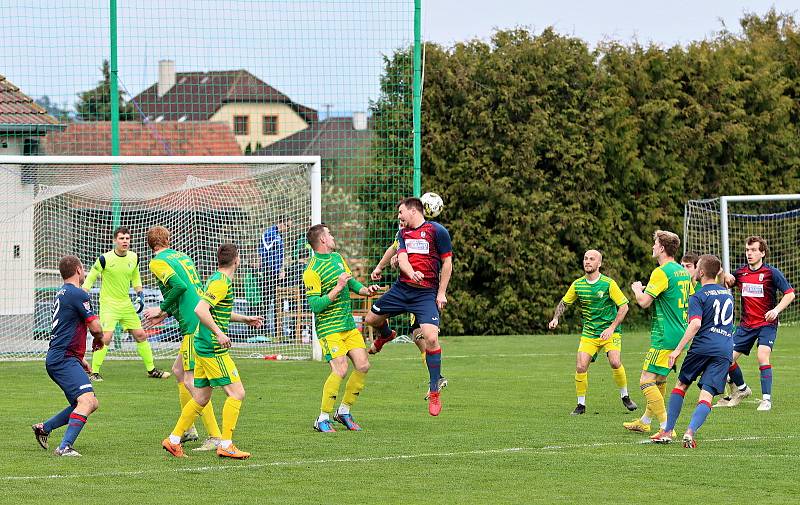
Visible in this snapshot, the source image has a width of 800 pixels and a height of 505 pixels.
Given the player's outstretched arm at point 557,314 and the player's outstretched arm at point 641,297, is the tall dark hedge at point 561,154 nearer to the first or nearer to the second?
the player's outstretched arm at point 557,314

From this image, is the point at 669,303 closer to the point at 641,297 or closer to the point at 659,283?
the point at 659,283

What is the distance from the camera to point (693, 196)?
1035 inches

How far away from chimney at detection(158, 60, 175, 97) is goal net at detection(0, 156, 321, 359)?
10.6ft

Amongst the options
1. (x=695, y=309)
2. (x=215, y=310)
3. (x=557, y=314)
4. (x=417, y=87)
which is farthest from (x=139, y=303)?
(x=695, y=309)

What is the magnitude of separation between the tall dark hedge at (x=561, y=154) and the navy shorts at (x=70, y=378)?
48.9 ft

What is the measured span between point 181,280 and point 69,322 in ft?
3.24

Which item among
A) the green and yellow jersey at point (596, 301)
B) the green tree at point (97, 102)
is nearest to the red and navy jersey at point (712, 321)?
the green and yellow jersey at point (596, 301)

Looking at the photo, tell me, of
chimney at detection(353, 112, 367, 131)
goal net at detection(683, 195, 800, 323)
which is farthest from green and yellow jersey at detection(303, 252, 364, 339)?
goal net at detection(683, 195, 800, 323)

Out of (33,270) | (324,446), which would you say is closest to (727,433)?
(324,446)

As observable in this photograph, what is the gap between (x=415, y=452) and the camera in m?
9.80

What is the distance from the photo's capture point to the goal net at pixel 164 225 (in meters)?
19.5

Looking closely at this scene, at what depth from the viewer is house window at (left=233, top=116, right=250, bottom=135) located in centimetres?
2771

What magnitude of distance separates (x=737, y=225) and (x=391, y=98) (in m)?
8.73

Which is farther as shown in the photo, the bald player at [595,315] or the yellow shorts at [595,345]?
the yellow shorts at [595,345]
